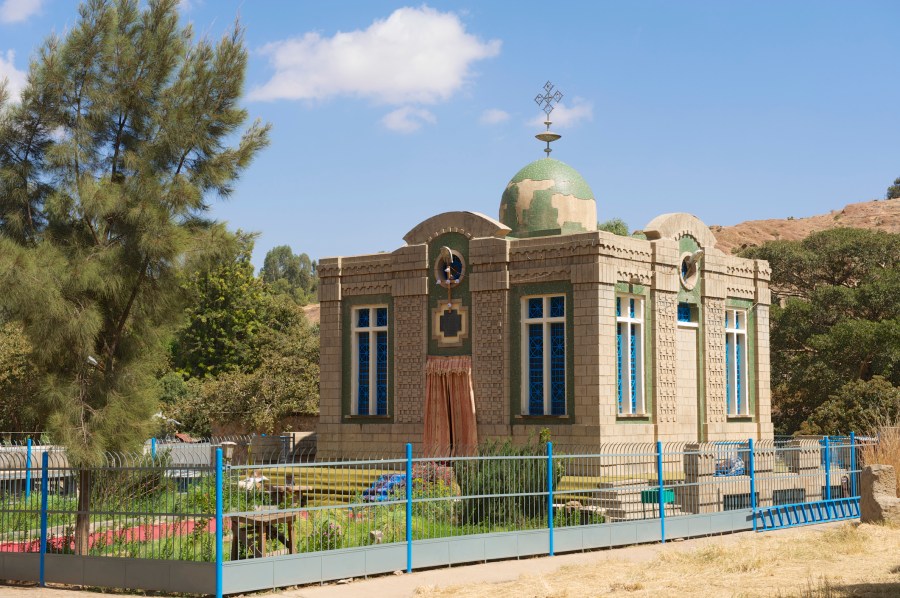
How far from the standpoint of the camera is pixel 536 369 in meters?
26.5

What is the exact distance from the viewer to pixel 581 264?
2556cm

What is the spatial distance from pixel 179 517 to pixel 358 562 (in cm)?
260

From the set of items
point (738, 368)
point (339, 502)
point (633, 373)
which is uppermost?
point (738, 368)

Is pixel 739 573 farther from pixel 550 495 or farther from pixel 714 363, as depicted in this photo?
pixel 714 363

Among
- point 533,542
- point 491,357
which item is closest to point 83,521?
point 533,542

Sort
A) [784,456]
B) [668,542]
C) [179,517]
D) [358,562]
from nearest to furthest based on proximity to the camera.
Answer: [179,517]
[358,562]
[668,542]
[784,456]

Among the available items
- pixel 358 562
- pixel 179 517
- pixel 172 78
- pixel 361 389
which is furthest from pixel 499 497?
pixel 361 389

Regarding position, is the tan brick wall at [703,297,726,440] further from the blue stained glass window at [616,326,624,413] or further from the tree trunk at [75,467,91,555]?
the tree trunk at [75,467,91,555]

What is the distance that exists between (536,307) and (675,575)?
40.1 feet

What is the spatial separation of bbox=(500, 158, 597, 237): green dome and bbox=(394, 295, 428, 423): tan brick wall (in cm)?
335

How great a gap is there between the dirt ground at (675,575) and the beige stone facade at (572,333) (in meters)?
7.62

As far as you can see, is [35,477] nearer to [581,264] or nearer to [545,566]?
[545,566]

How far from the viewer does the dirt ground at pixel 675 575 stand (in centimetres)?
1352

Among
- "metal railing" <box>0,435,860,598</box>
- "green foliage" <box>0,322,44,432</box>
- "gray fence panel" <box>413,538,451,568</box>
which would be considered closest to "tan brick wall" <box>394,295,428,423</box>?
"metal railing" <box>0,435,860,598</box>
